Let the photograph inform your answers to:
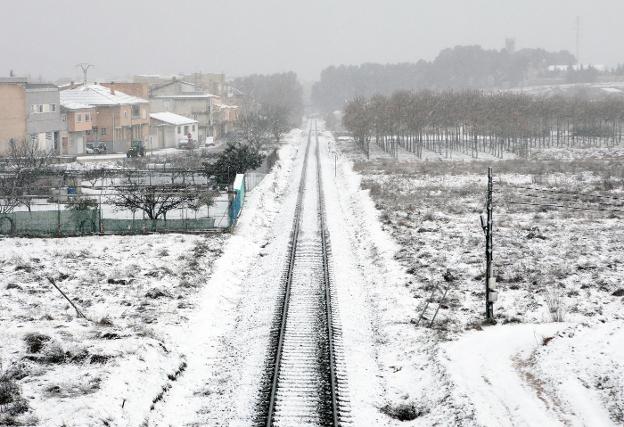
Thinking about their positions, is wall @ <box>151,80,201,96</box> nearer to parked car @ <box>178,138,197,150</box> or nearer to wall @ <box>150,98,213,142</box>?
wall @ <box>150,98,213,142</box>

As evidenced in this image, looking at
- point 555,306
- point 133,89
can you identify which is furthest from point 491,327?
point 133,89

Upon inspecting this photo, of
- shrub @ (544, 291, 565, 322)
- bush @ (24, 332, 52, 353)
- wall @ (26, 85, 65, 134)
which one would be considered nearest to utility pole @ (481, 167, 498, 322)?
shrub @ (544, 291, 565, 322)

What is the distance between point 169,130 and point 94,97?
12.2 metres

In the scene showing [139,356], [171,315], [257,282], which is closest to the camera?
[139,356]

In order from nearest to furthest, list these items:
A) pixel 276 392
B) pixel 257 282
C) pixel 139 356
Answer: pixel 276 392 → pixel 139 356 → pixel 257 282

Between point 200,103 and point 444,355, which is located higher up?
point 200,103

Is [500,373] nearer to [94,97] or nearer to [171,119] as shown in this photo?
[94,97]

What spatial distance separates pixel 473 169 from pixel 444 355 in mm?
45738

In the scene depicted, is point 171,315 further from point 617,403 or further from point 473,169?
point 473,169

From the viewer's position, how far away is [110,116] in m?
74.9

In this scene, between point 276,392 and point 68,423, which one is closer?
point 68,423

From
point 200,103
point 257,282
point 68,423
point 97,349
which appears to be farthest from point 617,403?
point 200,103

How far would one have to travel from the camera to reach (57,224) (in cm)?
3080

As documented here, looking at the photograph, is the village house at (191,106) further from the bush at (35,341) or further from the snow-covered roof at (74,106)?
the bush at (35,341)
